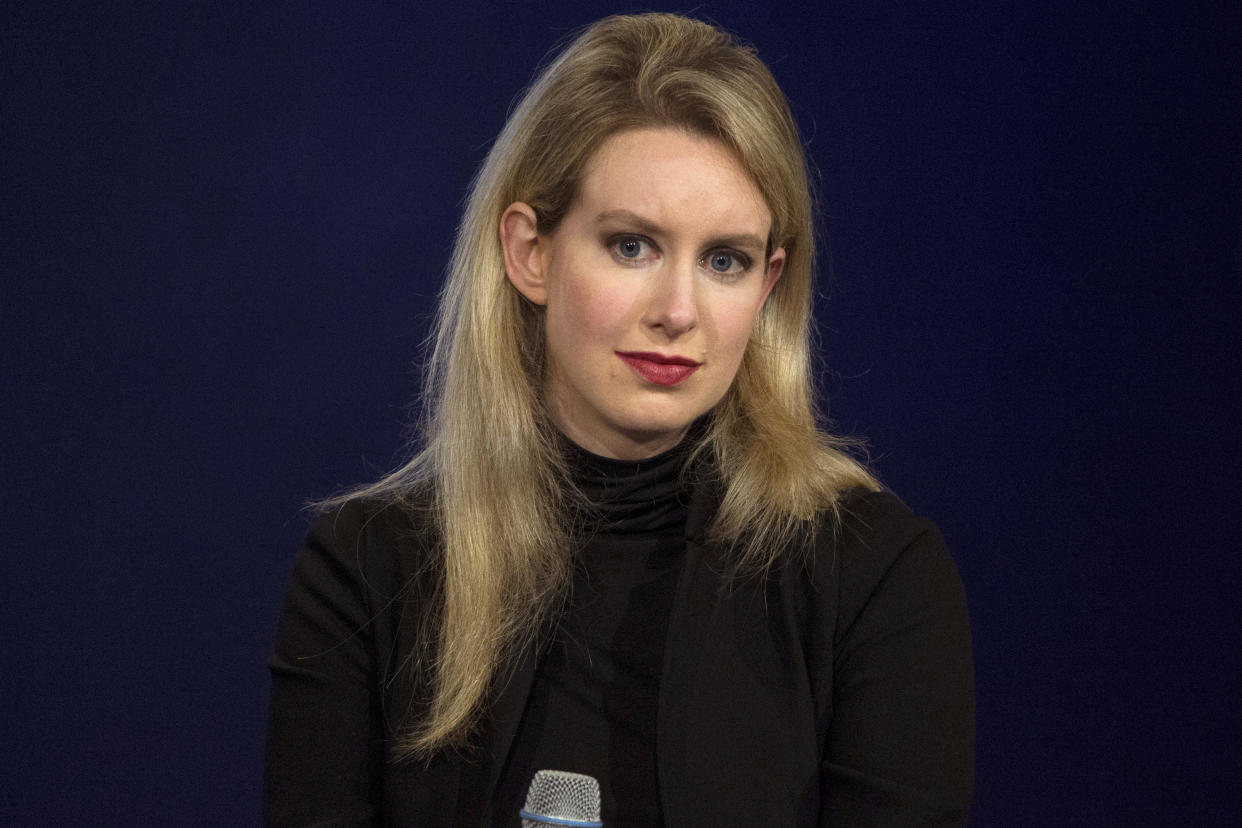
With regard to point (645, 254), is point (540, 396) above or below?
below

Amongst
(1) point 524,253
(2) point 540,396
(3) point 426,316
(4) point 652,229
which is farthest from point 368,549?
(3) point 426,316

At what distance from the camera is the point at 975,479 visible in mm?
2408

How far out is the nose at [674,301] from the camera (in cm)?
140

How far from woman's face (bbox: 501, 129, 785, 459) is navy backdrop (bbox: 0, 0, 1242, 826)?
3.19 ft

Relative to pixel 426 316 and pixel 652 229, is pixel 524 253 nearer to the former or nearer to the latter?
pixel 652 229

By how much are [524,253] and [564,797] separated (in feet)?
2.13

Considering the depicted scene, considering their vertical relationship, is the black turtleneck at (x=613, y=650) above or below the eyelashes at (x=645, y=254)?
below

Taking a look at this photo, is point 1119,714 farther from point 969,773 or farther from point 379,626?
point 379,626

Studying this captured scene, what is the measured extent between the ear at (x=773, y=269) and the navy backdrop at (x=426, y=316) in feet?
2.71

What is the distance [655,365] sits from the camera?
1.43 meters

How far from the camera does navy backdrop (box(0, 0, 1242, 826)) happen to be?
2.35 metres

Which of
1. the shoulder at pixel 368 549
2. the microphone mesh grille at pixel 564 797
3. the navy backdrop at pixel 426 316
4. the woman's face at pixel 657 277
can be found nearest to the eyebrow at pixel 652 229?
the woman's face at pixel 657 277

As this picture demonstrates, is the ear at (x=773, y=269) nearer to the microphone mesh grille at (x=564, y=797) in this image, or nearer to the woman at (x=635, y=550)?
the woman at (x=635, y=550)

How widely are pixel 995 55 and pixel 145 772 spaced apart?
1982 millimetres
